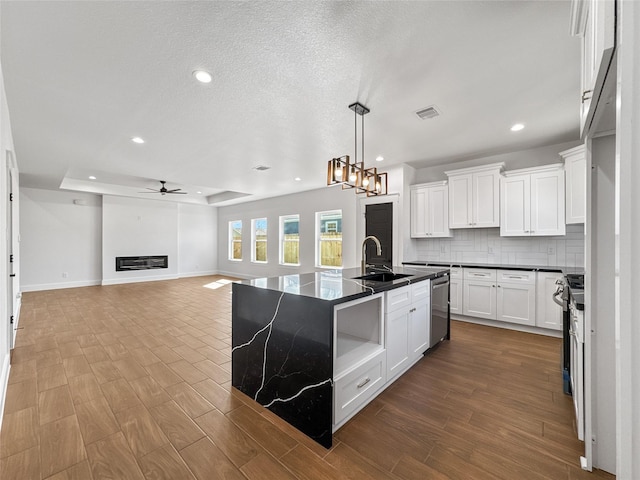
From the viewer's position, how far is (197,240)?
9.88m

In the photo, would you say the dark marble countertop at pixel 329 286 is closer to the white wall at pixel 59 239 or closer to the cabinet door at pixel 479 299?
the cabinet door at pixel 479 299

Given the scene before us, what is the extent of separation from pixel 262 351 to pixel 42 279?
327 inches

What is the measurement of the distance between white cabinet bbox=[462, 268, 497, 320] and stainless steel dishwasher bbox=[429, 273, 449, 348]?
105 cm

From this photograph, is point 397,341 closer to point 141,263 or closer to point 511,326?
point 511,326

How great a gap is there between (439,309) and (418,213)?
7.61ft

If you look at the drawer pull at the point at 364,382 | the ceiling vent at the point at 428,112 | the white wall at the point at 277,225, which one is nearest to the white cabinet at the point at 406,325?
the drawer pull at the point at 364,382

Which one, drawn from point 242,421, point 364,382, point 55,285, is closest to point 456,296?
point 364,382

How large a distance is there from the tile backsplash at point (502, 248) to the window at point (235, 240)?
20.9ft

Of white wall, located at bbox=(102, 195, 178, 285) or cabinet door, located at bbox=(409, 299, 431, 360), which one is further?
white wall, located at bbox=(102, 195, 178, 285)

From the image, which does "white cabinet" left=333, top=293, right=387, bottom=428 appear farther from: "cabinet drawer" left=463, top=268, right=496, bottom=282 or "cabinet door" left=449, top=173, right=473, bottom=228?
"cabinet door" left=449, top=173, right=473, bottom=228

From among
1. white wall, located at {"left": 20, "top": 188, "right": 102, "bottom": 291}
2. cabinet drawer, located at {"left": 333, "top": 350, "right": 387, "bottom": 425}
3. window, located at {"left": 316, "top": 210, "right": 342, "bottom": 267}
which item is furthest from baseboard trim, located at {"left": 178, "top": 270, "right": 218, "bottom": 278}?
cabinet drawer, located at {"left": 333, "top": 350, "right": 387, "bottom": 425}

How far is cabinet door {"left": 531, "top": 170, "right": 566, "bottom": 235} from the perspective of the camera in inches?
147

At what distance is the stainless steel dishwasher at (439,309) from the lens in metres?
3.08

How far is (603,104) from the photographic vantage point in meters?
1.15
